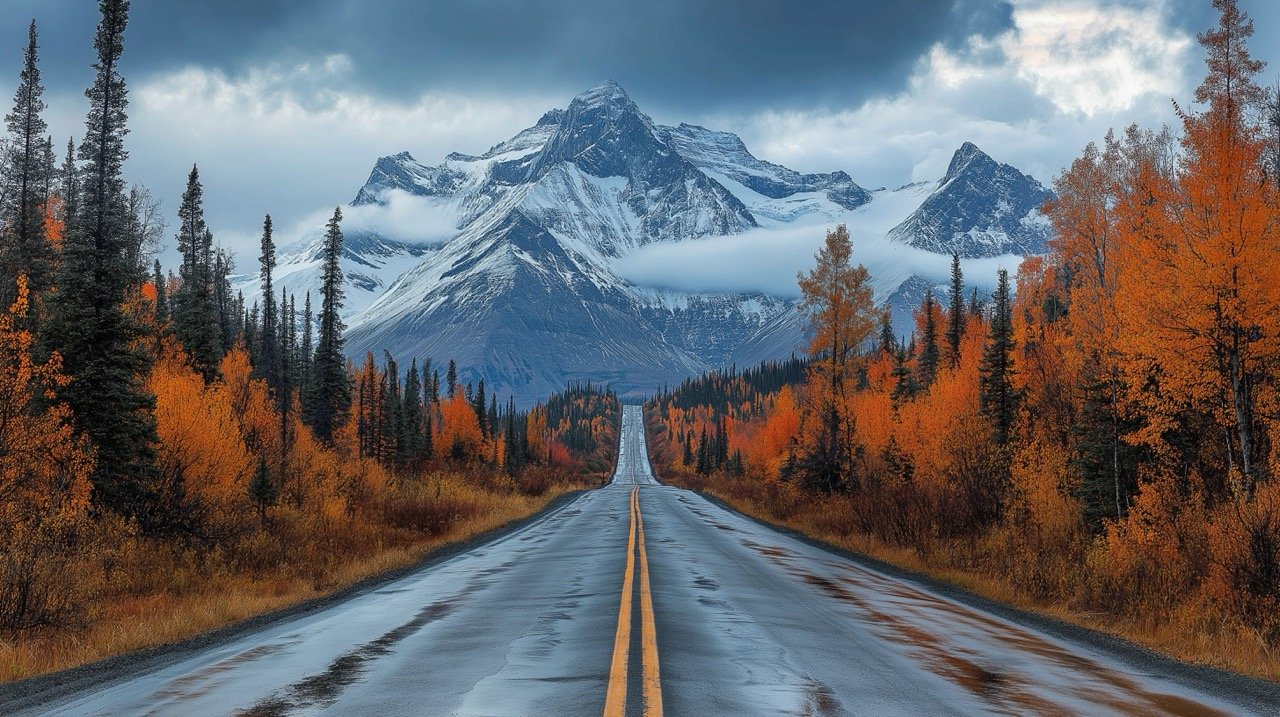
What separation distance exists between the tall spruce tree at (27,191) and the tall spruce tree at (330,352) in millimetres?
13827

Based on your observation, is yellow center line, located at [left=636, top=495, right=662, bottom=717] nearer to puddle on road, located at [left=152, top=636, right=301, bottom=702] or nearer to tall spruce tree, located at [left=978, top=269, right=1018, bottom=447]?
puddle on road, located at [left=152, top=636, right=301, bottom=702]

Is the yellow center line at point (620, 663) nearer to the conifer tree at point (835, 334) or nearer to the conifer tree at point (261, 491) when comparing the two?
the conifer tree at point (261, 491)

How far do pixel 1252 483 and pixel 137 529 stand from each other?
23.4m

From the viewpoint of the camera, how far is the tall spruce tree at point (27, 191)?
120ft

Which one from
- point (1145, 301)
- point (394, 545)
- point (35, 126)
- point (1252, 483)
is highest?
point (35, 126)

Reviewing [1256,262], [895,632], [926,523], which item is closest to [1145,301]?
[1256,262]

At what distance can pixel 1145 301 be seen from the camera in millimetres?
19297

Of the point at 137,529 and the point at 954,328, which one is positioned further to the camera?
the point at 954,328

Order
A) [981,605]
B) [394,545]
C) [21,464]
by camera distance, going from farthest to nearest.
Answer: [394,545]
[21,464]
[981,605]

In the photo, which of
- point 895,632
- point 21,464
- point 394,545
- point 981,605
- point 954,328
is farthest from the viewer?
point 954,328

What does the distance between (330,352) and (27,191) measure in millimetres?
18305

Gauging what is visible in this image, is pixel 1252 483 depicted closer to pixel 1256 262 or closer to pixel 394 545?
pixel 1256 262

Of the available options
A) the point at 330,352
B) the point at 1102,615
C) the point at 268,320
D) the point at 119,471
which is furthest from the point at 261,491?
the point at 268,320

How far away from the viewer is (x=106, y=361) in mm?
22250
